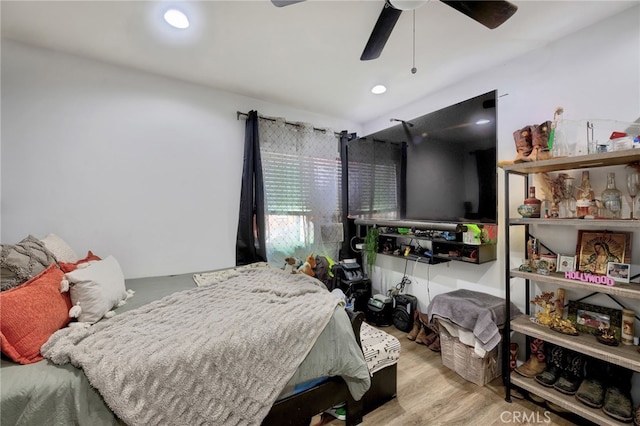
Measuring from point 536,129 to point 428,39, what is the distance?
0.98 m

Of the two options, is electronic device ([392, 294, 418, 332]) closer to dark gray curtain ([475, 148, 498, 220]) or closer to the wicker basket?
the wicker basket

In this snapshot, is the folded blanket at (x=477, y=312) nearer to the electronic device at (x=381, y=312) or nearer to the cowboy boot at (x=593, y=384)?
the cowboy boot at (x=593, y=384)

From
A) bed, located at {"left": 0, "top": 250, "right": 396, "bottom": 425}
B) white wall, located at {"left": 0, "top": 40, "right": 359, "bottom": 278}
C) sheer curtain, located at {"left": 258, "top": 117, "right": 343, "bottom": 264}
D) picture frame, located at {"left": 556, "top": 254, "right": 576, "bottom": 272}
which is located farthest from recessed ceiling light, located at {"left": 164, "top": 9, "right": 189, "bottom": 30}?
picture frame, located at {"left": 556, "top": 254, "right": 576, "bottom": 272}

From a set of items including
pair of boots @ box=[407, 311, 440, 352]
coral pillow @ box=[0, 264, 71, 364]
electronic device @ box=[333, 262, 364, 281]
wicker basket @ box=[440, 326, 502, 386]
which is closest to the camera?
coral pillow @ box=[0, 264, 71, 364]

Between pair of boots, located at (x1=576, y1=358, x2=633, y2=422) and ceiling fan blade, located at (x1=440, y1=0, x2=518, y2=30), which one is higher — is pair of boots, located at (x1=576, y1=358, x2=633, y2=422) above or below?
below

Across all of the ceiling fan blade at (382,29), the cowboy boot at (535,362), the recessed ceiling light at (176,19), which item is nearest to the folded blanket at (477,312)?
the cowboy boot at (535,362)

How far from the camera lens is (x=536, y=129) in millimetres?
1805

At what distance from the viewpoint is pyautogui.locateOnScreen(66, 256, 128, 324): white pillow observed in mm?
1411

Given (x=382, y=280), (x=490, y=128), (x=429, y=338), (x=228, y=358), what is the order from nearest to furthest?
(x=228, y=358)
(x=490, y=128)
(x=429, y=338)
(x=382, y=280)

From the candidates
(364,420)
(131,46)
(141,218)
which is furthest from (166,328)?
(131,46)

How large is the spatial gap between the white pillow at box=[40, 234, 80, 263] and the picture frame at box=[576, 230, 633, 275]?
3.40 metres

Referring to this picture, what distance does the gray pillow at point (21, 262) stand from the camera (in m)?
1.33

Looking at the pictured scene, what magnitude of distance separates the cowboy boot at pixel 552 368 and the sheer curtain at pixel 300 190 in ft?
7.15

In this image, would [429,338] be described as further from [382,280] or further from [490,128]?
[490,128]
